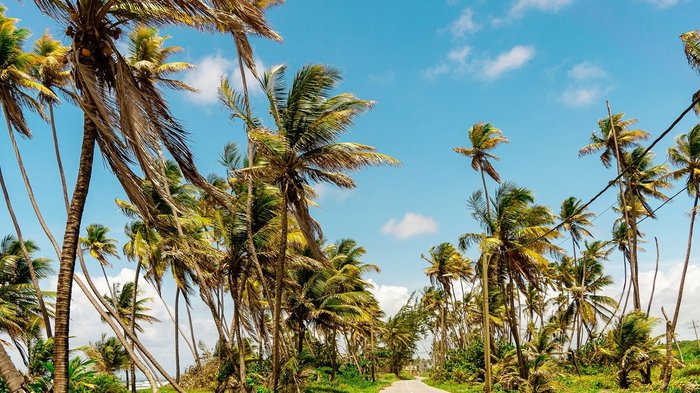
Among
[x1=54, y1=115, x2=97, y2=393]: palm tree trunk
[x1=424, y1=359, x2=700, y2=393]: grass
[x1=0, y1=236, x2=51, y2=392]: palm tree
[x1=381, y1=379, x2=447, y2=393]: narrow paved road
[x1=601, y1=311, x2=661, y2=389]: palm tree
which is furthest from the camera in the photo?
[x1=381, y1=379, x2=447, y2=393]: narrow paved road

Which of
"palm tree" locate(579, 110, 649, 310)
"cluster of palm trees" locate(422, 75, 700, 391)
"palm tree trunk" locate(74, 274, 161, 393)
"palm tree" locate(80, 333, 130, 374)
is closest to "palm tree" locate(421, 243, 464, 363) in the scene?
"cluster of palm trees" locate(422, 75, 700, 391)

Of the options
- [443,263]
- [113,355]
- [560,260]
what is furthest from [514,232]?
[113,355]

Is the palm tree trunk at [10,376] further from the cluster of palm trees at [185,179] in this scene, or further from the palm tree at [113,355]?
the palm tree at [113,355]

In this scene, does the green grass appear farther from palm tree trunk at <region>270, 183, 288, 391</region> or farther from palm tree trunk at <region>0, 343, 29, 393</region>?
palm tree trunk at <region>0, 343, 29, 393</region>

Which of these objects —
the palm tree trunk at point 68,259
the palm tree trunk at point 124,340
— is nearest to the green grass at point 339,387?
the palm tree trunk at point 124,340

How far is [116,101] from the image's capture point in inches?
206

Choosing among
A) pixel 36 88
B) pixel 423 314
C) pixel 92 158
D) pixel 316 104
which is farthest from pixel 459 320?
pixel 92 158

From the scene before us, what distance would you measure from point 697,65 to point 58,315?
19434 mm

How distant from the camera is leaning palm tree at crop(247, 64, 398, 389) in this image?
1423cm

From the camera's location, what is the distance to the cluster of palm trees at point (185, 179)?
5195mm

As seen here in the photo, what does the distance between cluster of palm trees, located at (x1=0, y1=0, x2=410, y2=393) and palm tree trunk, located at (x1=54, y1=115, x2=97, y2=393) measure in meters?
0.01

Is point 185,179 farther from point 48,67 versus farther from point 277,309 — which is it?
point 48,67

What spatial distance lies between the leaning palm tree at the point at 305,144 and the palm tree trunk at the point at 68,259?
838 centimetres

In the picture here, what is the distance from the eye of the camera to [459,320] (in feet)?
174
